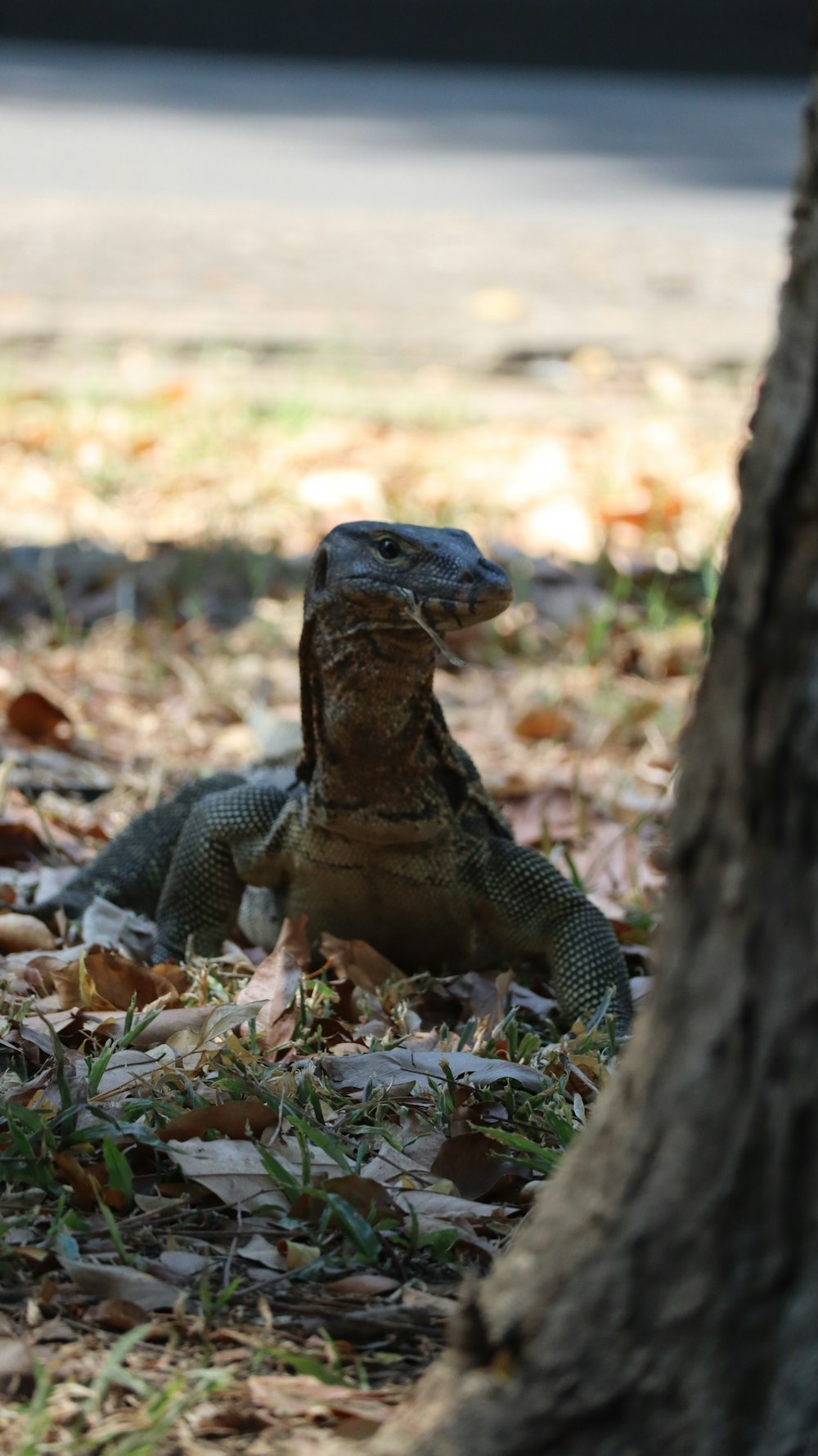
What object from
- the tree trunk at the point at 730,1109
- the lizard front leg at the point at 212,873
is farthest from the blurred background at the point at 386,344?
the tree trunk at the point at 730,1109

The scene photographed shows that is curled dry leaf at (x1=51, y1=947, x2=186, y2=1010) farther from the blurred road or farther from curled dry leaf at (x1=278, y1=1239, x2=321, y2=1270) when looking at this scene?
the blurred road

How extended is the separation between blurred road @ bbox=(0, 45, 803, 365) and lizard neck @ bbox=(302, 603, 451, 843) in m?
5.46

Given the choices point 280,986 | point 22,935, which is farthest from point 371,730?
point 22,935

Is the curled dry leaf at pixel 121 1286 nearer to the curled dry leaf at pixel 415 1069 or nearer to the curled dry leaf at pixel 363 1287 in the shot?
the curled dry leaf at pixel 363 1287

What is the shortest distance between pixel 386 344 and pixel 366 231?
0.61 m

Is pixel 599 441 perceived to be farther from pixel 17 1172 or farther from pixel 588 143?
pixel 17 1172

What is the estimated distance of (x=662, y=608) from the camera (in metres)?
5.94

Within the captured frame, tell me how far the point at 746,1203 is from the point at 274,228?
25.6 feet

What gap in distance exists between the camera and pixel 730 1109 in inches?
57.6

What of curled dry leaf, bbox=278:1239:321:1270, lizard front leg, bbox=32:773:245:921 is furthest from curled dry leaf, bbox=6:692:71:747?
curled dry leaf, bbox=278:1239:321:1270

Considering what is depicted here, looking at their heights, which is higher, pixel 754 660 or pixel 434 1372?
pixel 754 660

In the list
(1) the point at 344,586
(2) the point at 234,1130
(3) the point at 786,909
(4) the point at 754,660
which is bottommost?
(2) the point at 234,1130

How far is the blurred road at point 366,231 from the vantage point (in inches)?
334

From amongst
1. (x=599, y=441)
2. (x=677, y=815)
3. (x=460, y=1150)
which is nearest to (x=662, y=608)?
(x=599, y=441)
